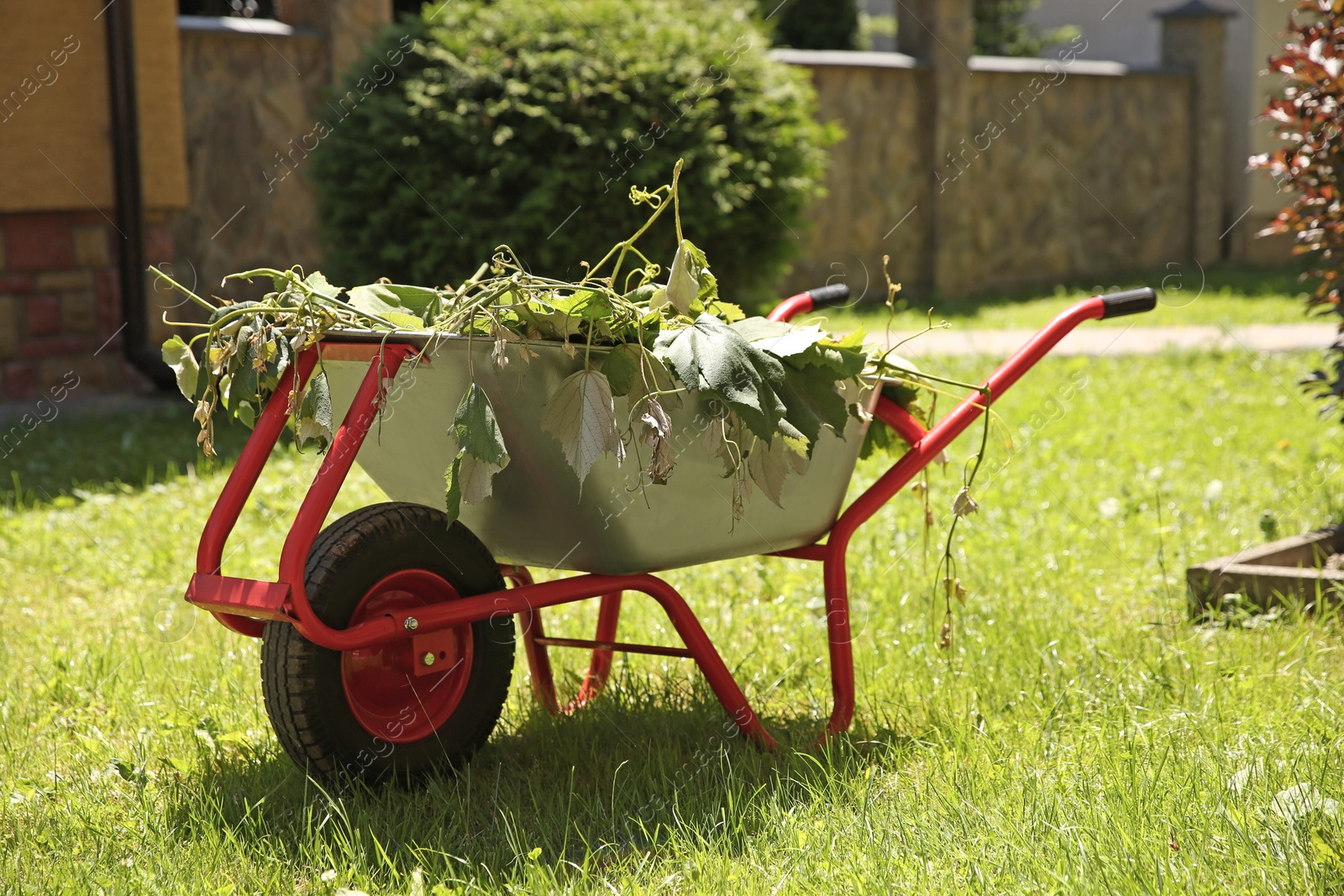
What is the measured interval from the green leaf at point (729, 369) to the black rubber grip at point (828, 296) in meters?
0.83

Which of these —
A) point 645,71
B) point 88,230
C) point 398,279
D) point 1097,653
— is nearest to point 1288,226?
point 1097,653

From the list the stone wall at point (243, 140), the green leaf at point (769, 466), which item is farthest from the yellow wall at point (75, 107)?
the green leaf at point (769, 466)

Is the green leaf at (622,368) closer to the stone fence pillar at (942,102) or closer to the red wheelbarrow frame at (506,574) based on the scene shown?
the red wheelbarrow frame at (506,574)

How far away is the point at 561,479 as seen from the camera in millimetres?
1963

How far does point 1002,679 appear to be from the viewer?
2.47 m

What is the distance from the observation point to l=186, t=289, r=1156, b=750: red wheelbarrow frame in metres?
1.77

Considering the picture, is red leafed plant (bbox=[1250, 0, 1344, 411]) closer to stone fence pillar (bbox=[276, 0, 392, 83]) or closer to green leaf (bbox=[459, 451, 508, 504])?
green leaf (bbox=[459, 451, 508, 504])

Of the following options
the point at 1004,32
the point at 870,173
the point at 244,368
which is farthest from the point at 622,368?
the point at 1004,32

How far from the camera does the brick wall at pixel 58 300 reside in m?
5.88

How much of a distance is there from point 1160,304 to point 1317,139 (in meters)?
6.59

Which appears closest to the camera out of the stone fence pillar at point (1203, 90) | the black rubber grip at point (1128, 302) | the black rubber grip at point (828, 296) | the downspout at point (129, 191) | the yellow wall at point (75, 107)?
the black rubber grip at point (1128, 302)

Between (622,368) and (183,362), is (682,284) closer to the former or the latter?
(622,368)

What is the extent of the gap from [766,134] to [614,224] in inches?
31.9

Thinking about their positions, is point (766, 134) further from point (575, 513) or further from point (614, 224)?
point (575, 513)
